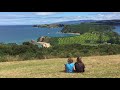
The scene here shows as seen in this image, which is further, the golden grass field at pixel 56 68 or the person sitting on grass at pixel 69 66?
the person sitting on grass at pixel 69 66

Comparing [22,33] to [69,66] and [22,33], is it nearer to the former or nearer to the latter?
[22,33]

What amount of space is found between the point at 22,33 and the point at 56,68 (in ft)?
3.21

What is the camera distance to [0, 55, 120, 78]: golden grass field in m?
16.8

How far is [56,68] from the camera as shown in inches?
668

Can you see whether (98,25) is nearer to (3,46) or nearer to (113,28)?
(113,28)

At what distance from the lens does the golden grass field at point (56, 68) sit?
55.2ft

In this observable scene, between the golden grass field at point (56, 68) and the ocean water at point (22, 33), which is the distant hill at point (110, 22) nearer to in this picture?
the golden grass field at point (56, 68)

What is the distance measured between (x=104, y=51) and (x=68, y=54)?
0.75 metres

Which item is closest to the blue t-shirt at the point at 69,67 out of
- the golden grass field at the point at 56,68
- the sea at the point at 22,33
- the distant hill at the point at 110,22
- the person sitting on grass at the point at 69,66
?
the person sitting on grass at the point at 69,66

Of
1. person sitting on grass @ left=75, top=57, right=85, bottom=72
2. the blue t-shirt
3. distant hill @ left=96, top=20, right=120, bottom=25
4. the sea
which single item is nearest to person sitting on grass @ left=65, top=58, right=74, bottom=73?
the blue t-shirt

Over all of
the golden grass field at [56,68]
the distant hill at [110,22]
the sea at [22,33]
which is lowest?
the golden grass field at [56,68]

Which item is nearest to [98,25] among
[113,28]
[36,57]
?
[113,28]

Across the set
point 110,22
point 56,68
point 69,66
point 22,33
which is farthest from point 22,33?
point 110,22

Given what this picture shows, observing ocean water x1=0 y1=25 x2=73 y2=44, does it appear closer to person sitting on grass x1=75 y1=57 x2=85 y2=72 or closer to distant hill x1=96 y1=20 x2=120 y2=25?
person sitting on grass x1=75 y1=57 x2=85 y2=72
